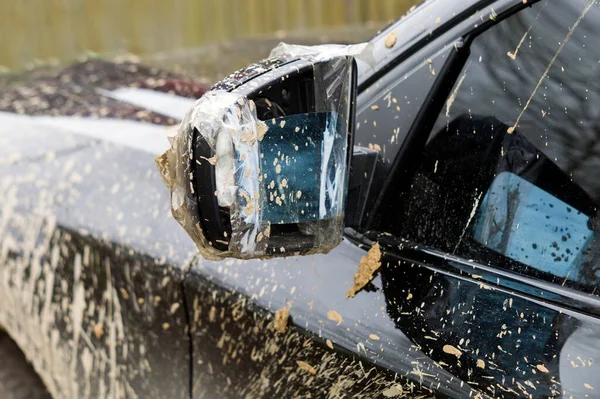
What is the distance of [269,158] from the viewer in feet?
4.10

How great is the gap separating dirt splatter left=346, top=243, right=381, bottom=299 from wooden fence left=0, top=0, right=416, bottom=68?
13.9ft

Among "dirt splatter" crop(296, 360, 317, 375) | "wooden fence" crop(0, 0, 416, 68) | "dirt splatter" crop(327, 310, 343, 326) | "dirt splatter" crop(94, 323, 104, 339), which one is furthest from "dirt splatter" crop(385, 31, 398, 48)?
"wooden fence" crop(0, 0, 416, 68)

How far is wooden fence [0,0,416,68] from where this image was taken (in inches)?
233

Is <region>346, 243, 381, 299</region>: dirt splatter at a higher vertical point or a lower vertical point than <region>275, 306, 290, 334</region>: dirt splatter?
higher

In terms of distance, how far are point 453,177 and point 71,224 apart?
3.73 feet

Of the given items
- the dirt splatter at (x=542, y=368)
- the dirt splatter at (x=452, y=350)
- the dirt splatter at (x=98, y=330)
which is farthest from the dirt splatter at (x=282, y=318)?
the dirt splatter at (x=98, y=330)

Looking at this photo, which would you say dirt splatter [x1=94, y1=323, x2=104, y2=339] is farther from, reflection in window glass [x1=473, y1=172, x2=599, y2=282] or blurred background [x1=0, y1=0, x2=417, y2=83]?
blurred background [x1=0, y1=0, x2=417, y2=83]

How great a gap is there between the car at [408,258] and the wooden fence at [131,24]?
3.89m

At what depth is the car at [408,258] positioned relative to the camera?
3.97ft

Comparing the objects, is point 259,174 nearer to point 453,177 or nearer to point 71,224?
point 453,177

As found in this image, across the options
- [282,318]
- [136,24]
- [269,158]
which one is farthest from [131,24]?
[269,158]

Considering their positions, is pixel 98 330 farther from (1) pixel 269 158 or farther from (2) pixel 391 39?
(2) pixel 391 39

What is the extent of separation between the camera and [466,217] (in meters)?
1.35

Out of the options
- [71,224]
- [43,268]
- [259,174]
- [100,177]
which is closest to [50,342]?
[43,268]
